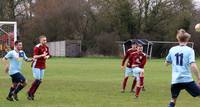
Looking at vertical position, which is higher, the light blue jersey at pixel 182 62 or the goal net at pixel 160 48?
the light blue jersey at pixel 182 62

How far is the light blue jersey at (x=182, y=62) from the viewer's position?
11188 mm

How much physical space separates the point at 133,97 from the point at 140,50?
1.94m

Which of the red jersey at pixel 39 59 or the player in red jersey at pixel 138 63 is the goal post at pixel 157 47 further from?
the red jersey at pixel 39 59

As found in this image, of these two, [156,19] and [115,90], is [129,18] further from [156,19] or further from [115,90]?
[115,90]

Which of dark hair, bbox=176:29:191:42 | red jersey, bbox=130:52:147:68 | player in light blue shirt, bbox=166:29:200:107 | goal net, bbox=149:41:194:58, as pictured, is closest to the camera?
dark hair, bbox=176:29:191:42

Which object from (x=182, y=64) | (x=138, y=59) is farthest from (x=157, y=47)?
(x=182, y=64)

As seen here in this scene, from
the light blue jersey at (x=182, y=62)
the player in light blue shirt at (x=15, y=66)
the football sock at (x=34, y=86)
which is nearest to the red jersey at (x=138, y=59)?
the football sock at (x=34, y=86)

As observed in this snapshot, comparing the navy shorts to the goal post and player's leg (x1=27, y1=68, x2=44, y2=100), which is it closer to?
player's leg (x1=27, y1=68, x2=44, y2=100)

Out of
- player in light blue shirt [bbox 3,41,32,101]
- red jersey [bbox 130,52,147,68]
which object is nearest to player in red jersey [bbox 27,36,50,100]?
player in light blue shirt [bbox 3,41,32,101]

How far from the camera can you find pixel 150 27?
85250 mm

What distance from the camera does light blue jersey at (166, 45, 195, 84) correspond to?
11.2 m

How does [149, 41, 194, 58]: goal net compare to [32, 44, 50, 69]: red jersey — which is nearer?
[32, 44, 50, 69]: red jersey

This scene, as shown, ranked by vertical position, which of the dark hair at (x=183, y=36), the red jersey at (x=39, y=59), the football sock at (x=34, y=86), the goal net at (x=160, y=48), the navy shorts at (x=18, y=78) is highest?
the dark hair at (x=183, y=36)

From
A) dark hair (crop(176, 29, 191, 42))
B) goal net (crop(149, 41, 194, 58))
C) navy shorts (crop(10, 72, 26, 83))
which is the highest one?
dark hair (crop(176, 29, 191, 42))
